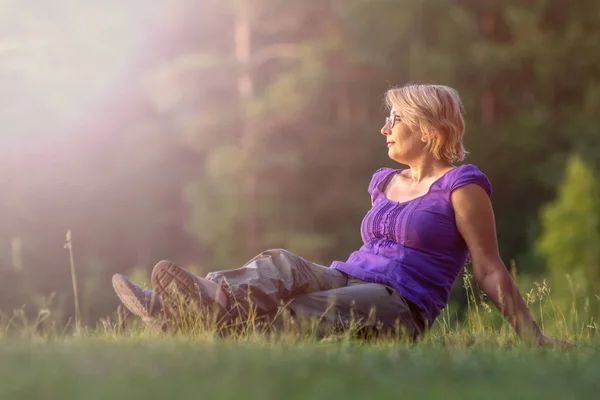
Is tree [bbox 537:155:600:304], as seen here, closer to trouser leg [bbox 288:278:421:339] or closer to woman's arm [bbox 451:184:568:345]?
woman's arm [bbox 451:184:568:345]

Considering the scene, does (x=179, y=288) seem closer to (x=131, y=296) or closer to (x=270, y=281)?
(x=131, y=296)

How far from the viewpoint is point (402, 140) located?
4.51 m

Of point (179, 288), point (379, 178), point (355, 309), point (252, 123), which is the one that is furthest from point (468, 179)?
point (252, 123)

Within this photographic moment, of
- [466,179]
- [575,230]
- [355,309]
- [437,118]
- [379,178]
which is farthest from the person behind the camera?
[575,230]

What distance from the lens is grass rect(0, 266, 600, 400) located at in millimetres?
2215

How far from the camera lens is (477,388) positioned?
7.75 ft

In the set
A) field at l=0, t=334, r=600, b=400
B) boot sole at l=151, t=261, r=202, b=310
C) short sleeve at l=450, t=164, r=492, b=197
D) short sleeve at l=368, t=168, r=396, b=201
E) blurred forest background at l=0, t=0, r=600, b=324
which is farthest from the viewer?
blurred forest background at l=0, t=0, r=600, b=324

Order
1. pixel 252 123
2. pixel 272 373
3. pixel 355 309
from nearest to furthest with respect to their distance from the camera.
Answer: pixel 272 373, pixel 355 309, pixel 252 123

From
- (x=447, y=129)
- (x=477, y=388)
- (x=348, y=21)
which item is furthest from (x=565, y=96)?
(x=477, y=388)

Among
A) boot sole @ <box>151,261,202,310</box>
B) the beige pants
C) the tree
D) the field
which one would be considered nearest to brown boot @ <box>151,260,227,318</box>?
boot sole @ <box>151,261,202,310</box>

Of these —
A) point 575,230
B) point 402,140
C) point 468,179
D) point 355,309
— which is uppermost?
point 402,140

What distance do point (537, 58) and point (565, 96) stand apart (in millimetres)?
1699

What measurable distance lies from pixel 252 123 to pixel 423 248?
1444 cm

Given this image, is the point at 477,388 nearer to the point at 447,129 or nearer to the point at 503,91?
the point at 447,129
